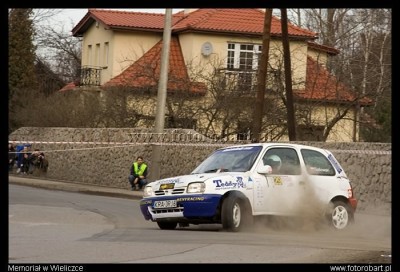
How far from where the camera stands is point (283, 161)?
53.0 feet

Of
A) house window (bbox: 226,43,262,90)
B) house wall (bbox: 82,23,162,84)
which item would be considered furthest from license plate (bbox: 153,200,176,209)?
house wall (bbox: 82,23,162,84)

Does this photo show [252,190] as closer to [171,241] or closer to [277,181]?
[277,181]

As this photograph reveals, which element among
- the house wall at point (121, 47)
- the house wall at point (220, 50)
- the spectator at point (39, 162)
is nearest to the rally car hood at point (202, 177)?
the spectator at point (39, 162)

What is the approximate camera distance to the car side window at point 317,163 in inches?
640

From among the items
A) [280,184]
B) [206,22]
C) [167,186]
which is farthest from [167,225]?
[206,22]

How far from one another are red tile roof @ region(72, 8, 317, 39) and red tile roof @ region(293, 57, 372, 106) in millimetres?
2265

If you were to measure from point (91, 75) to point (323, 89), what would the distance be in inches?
538

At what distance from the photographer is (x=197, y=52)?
142 feet

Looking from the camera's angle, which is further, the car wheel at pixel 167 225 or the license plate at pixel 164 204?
the car wheel at pixel 167 225

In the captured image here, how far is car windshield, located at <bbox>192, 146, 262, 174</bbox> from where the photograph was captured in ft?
52.2

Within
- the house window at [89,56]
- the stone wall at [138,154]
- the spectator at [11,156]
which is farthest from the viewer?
the house window at [89,56]

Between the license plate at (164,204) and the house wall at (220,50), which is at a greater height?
the house wall at (220,50)

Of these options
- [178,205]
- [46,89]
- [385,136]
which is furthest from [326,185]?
[46,89]

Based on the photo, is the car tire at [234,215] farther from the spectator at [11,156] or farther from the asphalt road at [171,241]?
the spectator at [11,156]
